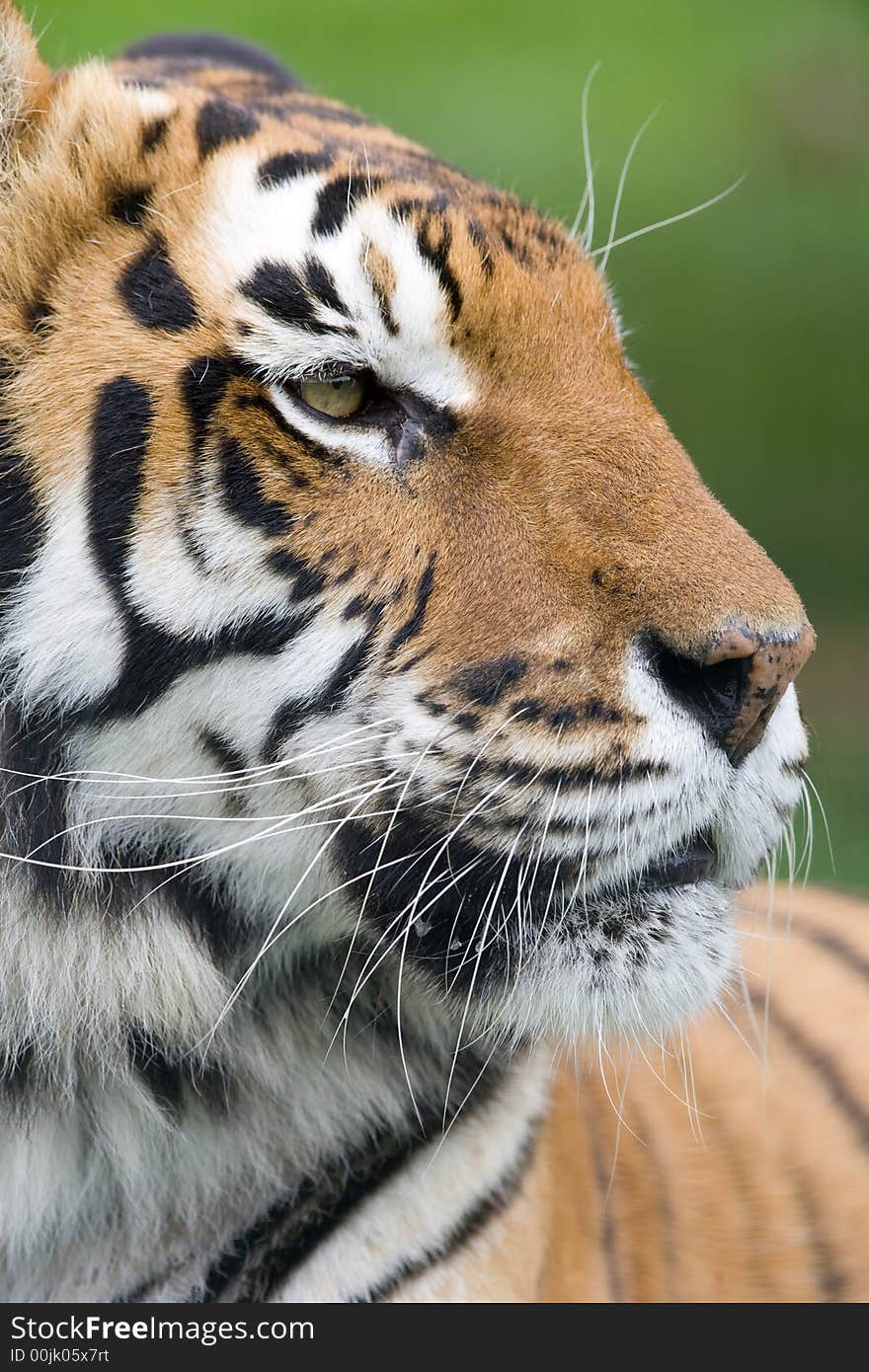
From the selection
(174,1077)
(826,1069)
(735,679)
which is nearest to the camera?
(735,679)

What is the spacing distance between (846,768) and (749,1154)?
7.24 ft

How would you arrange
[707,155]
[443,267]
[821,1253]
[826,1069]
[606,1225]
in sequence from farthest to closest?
1. [707,155]
2. [826,1069]
3. [821,1253]
4. [606,1225]
5. [443,267]

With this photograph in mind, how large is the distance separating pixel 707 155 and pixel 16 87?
5461 mm

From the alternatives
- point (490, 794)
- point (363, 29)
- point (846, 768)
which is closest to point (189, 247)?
point (490, 794)

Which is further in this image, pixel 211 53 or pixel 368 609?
pixel 211 53

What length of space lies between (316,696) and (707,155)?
5.66m

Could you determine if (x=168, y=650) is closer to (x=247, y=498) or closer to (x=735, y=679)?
(x=247, y=498)

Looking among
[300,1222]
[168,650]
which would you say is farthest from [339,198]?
[300,1222]

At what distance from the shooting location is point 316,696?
45.7 inches

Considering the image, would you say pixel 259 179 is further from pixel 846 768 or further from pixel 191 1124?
pixel 846 768

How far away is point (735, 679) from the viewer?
1.08 metres

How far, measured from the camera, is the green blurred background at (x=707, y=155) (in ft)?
17.9

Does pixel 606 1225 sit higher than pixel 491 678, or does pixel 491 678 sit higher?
pixel 491 678

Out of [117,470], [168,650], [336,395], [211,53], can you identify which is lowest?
[168,650]
